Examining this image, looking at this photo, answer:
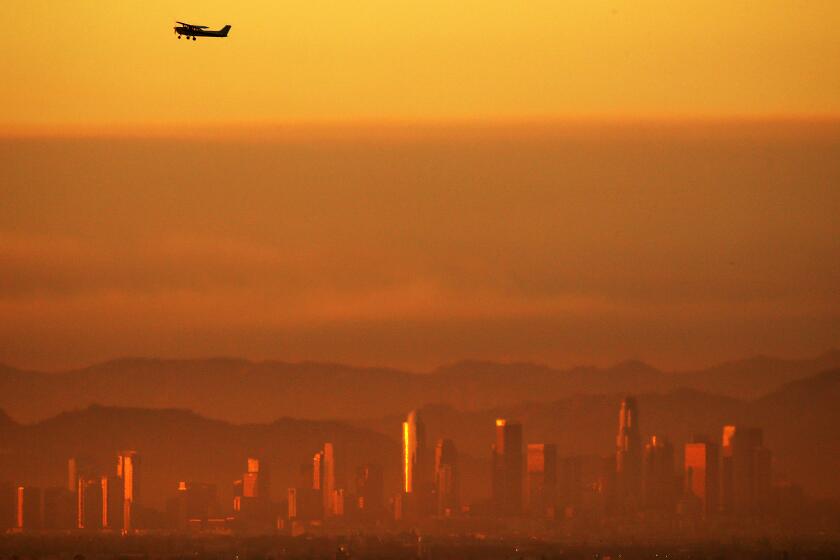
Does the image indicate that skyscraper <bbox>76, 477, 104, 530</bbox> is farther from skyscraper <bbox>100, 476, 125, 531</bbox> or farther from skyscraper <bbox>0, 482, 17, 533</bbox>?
skyscraper <bbox>0, 482, 17, 533</bbox>

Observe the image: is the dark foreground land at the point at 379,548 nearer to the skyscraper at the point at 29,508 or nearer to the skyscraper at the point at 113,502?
the skyscraper at the point at 29,508

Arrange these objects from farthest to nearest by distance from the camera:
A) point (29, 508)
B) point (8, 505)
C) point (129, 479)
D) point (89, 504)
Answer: point (129, 479) < point (8, 505) < point (89, 504) < point (29, 508)

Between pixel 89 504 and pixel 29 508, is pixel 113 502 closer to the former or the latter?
pixel 89 504

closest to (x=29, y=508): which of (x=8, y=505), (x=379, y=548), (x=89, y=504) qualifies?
(x=8, y=505)

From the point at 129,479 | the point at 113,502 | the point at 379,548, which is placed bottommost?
the point at 379,548

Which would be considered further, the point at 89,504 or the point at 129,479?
the point at 129,479

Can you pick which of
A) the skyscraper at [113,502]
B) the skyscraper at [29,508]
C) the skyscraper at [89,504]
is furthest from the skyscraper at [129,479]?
the skyscraper at [29,508]

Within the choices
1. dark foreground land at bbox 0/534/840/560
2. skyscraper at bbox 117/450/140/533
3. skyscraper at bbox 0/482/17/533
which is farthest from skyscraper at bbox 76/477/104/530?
skyscraper at bbox 0/482/17/533
